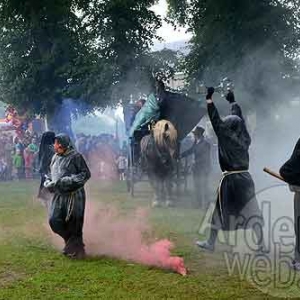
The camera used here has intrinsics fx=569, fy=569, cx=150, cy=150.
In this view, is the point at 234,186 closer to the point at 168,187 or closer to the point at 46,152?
the point at 46,152

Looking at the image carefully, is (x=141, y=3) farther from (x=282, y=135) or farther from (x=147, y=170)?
(x=147, y=170)

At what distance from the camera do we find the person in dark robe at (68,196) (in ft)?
23.6

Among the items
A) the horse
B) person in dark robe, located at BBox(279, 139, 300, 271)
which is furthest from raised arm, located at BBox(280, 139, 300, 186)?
the horse

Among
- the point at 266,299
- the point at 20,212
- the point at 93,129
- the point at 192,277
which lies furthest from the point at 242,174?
the point at 93,129

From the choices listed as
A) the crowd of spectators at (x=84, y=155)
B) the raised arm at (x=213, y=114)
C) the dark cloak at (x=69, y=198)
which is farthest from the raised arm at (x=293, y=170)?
the crowd of spectators at (x=84, y=155)

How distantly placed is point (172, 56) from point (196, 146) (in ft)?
28.8

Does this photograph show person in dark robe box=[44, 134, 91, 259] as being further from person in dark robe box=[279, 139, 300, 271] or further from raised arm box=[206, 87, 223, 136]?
person in dark robe box=[279, 139, 300, 271]

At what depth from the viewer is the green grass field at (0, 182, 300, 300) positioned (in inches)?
222

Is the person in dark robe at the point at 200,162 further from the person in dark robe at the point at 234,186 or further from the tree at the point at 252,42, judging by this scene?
the person in dark robe at the point at 234,186

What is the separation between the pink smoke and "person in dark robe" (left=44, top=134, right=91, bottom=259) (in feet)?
1.08

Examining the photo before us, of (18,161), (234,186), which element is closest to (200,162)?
(234,186)

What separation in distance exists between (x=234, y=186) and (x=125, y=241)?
1892mm

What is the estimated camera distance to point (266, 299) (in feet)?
17.7

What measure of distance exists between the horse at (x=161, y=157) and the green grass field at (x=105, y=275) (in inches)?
97.9
